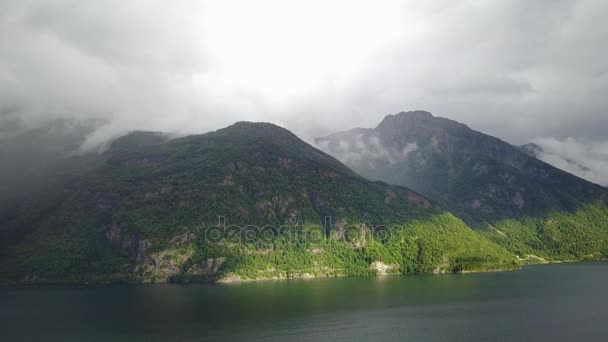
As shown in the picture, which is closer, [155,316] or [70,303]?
[155,316]

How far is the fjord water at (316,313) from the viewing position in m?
97.2

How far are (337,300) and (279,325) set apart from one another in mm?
40591

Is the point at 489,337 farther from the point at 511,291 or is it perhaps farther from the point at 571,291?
the point at 571,291

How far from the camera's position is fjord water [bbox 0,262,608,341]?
97.2 m

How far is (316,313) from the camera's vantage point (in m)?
119

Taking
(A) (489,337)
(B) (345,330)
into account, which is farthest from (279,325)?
(A) (489,337)

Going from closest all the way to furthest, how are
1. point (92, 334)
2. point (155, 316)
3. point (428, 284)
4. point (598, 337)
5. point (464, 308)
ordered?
point (598, 337), point (92, 334), point (155, 316), point (464, 308), point (428, 284)

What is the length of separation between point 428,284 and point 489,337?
9420 cm

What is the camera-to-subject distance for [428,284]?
7323 inches

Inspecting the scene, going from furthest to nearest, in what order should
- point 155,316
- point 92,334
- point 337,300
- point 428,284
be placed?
point 428,284 < point 337,300 < point 155,316 < point 92,334

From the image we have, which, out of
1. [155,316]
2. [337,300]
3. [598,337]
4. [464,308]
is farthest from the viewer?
[337,300]

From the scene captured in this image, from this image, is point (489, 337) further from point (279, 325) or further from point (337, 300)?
point (337, 300)

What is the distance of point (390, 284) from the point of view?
7475 inches

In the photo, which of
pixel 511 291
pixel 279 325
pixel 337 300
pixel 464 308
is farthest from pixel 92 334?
pixel 511 291
